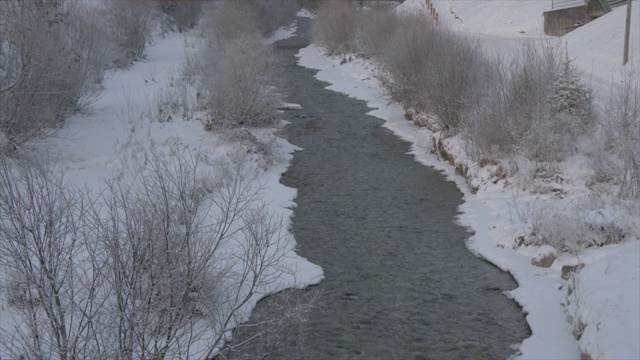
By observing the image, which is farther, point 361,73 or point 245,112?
point 361,73

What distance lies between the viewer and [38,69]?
12.6m

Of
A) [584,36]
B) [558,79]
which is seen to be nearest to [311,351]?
[558,79]

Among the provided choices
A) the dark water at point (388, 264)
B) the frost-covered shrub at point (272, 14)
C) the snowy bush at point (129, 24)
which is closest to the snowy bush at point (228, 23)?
the snowy bush at point (129, 24)

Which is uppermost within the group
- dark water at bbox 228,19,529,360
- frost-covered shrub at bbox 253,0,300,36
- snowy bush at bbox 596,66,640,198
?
frost-covered shrub at bbox 253,0,300,36

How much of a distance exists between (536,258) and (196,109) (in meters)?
10.2

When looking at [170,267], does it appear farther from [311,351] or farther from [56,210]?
[311,351]

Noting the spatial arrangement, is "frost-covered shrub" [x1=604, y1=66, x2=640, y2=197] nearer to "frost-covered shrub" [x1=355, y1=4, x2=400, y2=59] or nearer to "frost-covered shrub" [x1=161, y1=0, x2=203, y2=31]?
"frost-covered shrub" [x1=355, y1=4, x2=400, y2=59]

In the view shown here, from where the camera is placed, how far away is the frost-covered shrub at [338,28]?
3081 centimetres

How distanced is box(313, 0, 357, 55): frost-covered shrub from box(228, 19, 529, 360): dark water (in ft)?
49.4

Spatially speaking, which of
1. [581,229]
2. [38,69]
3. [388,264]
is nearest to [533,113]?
[581,229]

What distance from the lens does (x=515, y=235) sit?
10148 mm

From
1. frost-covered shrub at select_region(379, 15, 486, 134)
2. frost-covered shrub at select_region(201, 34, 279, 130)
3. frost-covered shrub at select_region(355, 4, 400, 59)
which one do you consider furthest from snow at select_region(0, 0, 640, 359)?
frost-covered shrub at select_region(355, 4, 400, 59)

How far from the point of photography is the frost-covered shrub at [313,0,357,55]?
3081 cm

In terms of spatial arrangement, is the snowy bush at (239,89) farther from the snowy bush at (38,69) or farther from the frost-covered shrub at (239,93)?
the snowy bush at (38,69)
